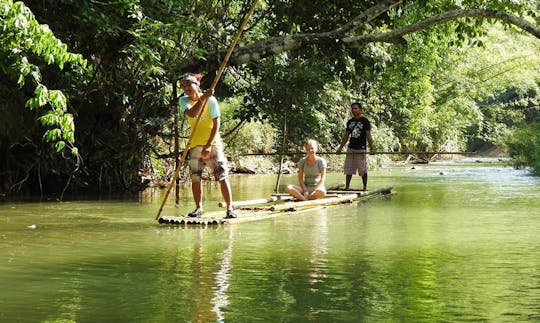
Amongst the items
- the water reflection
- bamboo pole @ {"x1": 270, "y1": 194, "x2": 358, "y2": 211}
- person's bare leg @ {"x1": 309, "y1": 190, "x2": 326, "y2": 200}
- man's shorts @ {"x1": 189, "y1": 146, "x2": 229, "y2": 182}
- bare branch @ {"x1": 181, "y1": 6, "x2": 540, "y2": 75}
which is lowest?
the water reflection

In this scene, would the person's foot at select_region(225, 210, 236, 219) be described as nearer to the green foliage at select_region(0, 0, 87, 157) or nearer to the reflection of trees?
the reflection of trees

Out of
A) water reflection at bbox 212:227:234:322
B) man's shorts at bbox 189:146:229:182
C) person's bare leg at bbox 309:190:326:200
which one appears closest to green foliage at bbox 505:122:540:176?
person's bare leg at bbox 309:190:326:200

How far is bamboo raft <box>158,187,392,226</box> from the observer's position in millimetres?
9031

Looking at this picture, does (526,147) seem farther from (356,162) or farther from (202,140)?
(202,140)

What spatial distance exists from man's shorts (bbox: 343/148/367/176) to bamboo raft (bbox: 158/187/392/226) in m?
0.63

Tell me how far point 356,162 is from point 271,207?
5099 millimetres

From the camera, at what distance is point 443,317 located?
4.47m

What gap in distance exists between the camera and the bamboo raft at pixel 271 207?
9.03 m

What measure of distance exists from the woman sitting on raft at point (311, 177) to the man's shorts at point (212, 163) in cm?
249

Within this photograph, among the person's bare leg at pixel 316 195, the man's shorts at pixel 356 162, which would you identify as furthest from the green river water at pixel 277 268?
the man's shorts at pixel 356 162

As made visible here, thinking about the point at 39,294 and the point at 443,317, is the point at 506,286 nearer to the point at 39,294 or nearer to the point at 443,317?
the point at 443,317

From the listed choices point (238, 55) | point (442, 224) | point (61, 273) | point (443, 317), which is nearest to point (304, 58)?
point (238, 55)

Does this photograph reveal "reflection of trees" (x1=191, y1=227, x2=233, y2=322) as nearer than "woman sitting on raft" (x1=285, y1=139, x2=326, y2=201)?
Yes

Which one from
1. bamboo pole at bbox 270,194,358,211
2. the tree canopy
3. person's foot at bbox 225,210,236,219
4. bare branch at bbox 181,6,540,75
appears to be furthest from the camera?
bare branch at bbox 181,6,540,75
